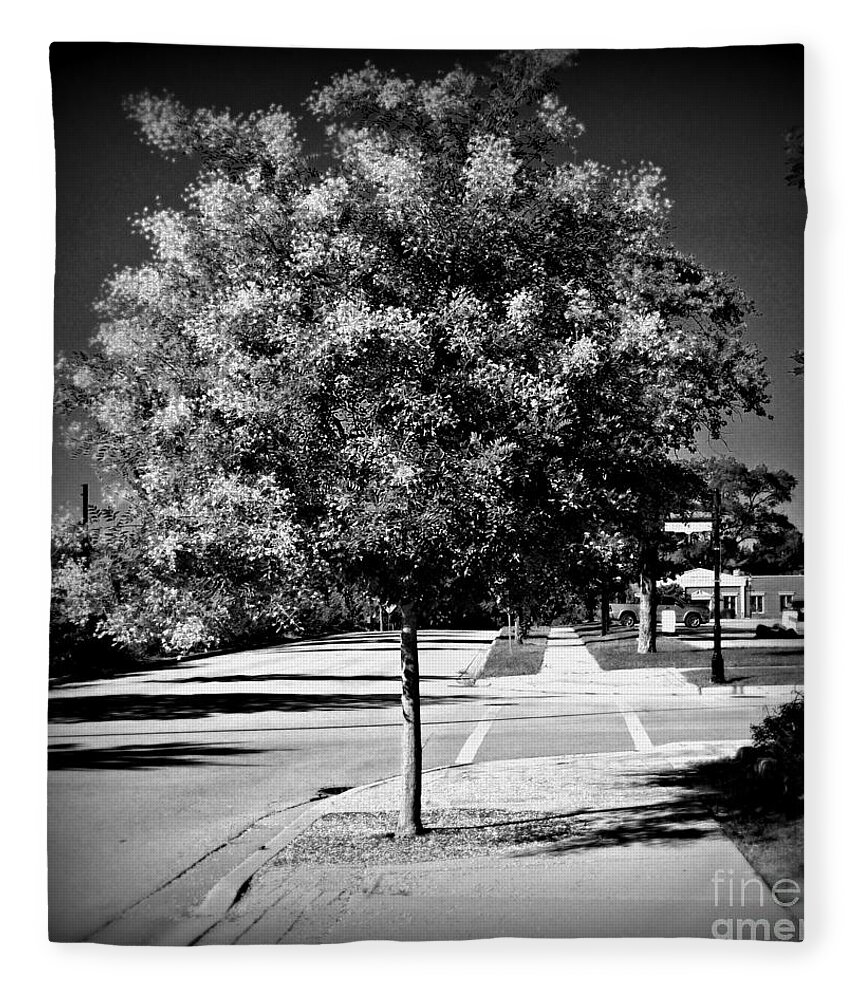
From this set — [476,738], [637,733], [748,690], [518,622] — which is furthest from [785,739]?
[476,738]

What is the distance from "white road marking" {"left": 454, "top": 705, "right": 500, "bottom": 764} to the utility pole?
90.9 inches

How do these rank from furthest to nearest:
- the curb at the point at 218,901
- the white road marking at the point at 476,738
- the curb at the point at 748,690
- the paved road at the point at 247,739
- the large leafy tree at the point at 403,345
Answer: the white road marking at the point at 476,738 → the curb at the point at 748,690 → the paved road at the point at 247,739 → the large leafy tree at the point at 403,345 → the curb at the point at 218,901

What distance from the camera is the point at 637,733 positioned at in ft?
39.5

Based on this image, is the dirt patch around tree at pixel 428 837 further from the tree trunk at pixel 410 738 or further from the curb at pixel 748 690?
the curb at pixel 748 690

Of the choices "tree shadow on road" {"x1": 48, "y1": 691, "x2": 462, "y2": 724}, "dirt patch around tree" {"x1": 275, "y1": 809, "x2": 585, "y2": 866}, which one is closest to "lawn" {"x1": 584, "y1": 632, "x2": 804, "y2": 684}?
"dirt patch around tree" {"x1": 275, "y1": 809, "x2": 585, "y2": 866}

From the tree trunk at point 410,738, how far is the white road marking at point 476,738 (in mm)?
2592

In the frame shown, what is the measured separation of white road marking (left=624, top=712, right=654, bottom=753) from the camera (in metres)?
11.4

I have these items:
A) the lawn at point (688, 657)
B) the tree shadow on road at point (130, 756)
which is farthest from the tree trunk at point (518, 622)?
the tree shadow on road at point (130, 756)

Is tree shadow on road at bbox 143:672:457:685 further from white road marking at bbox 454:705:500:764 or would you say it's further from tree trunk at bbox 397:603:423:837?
tree trunk at bbox 397:603:423:837

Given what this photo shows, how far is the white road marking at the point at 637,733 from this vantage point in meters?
11.4

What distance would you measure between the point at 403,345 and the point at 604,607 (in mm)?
4014
